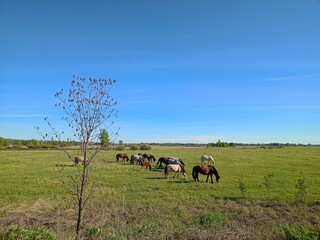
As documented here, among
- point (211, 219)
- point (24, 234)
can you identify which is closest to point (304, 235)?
point (211, 219)

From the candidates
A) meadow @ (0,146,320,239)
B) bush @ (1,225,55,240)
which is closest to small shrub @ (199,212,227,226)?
meadow @ (0,146,320,239)

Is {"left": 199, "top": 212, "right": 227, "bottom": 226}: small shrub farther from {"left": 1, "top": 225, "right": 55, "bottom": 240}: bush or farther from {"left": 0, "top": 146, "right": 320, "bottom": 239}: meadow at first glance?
{"left": 1, "top": 225, "right": 55, "bottom": 240}: bush

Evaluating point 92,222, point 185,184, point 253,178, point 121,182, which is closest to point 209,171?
point 185,184

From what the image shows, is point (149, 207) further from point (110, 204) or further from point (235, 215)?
point (235, 215)

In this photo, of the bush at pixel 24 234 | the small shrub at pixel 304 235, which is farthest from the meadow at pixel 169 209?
the bush at pixel 24 234

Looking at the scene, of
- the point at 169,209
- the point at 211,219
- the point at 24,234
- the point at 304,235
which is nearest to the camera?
the point at 24,234

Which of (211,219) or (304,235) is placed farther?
(211,219)

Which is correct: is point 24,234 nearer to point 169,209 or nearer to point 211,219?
point 211,219

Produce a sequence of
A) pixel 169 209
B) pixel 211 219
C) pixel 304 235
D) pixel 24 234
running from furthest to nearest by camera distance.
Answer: pixel 169 209 < pixel 211 219 < pixel 304 235 < pixel 24 234

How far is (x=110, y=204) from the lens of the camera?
1200 centimetres

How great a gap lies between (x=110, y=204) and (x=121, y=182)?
6108 mm

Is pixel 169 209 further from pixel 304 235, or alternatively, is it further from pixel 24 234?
pixel 24 234

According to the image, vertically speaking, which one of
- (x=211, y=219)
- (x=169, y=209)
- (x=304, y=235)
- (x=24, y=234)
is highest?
(x=24, y=234)

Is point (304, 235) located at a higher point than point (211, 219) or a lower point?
higher
